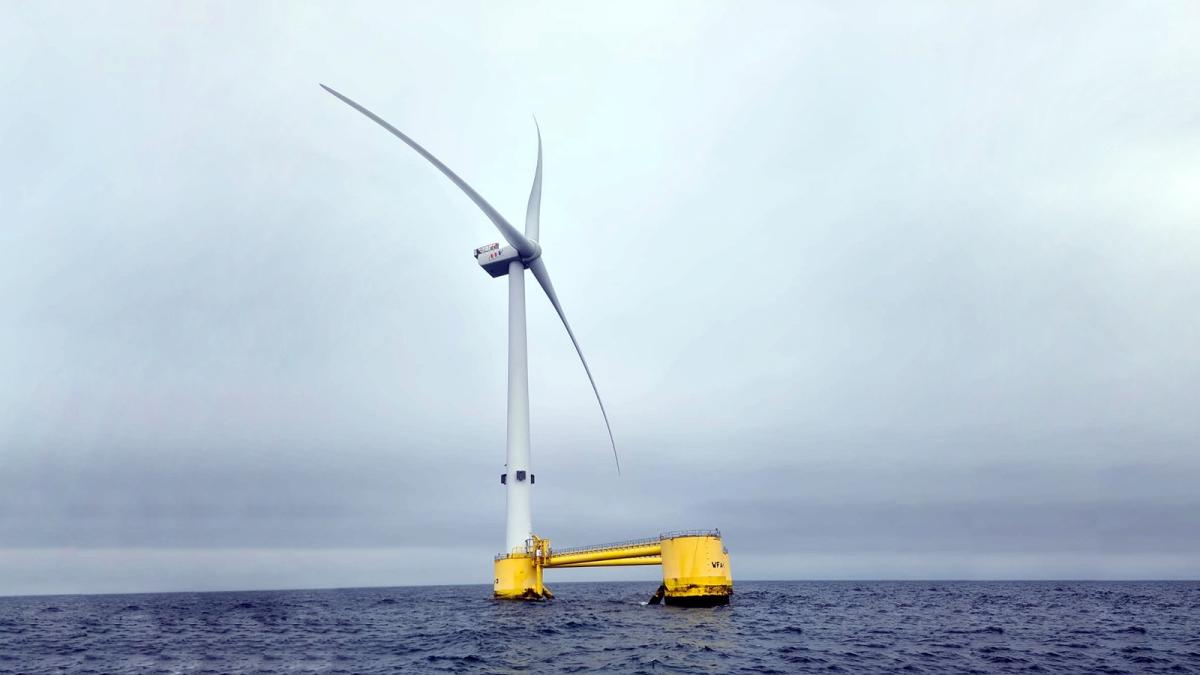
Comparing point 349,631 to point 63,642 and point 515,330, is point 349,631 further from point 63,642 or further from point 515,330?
point 515,330

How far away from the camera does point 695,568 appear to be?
70062mm

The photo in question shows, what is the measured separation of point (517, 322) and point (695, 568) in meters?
37.7

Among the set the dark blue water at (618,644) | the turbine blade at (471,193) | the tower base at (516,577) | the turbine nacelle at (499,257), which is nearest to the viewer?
the dark blue water at (618,644)

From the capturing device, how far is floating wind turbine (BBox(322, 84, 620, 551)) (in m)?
82.7

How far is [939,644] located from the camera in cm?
5081

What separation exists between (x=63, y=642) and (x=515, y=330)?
53154mm

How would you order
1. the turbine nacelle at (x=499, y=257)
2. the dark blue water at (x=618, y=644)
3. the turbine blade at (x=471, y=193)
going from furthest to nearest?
the turbine nacelle at (x=499, y=257), the turbine blade at (x=471, y=193), the dark blue water at (x=618, y=644)

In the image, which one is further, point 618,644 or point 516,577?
point 516,577

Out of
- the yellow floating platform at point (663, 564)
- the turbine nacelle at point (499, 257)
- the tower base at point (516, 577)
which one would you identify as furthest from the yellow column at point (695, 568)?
the turbine nacelle at point (499, 257)

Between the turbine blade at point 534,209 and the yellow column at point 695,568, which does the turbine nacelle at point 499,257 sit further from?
the yellow column at point 695,568

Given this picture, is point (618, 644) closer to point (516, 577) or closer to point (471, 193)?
point (516, 577)

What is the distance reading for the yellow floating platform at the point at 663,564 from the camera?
70.1 m

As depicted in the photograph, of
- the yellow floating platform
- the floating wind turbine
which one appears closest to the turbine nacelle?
the floating wind turbine

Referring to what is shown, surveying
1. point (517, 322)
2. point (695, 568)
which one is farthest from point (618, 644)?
point (517, 322)
